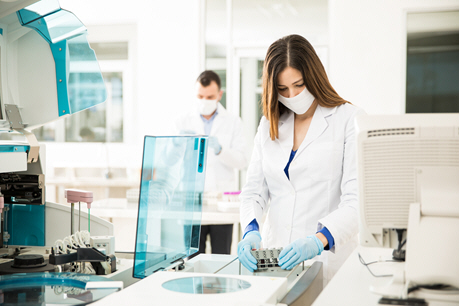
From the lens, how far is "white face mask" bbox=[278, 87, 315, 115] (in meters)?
1.67

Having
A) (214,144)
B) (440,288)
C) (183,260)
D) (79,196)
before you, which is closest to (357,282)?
(440,288)

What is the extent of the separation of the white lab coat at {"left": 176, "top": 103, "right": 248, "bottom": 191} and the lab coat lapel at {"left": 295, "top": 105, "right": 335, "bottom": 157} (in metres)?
1.67

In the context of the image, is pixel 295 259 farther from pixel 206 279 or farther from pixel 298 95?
pixel 298 95

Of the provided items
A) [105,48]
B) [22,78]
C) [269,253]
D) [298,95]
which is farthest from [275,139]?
[105,48]

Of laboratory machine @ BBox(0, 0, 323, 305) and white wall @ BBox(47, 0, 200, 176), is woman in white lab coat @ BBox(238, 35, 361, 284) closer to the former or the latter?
laboratory machine @ BBox(0, 0, 323, 305)

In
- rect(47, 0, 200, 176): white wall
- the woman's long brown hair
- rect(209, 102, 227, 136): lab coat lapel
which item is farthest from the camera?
rect(47, 0, 200, 176): white wall

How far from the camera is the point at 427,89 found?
15.7 feet

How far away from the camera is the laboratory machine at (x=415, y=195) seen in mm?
993

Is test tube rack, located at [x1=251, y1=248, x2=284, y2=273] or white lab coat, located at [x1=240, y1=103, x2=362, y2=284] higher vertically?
white lab coat, located at [x1=240, y1=103, x2=362, y2=284]

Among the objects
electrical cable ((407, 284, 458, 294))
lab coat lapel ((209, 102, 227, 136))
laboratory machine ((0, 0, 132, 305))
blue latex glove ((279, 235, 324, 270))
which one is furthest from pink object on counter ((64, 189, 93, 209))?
lab coat lapel ((209, 102, 227, 136))

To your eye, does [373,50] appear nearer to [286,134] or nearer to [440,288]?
[286,134]

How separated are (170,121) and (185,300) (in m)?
4.32

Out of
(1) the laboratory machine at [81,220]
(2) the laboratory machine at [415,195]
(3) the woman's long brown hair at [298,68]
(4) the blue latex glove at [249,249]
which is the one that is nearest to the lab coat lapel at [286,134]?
(3) the woman's long brown hair at [298,68]

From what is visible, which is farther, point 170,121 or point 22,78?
point 170,121
